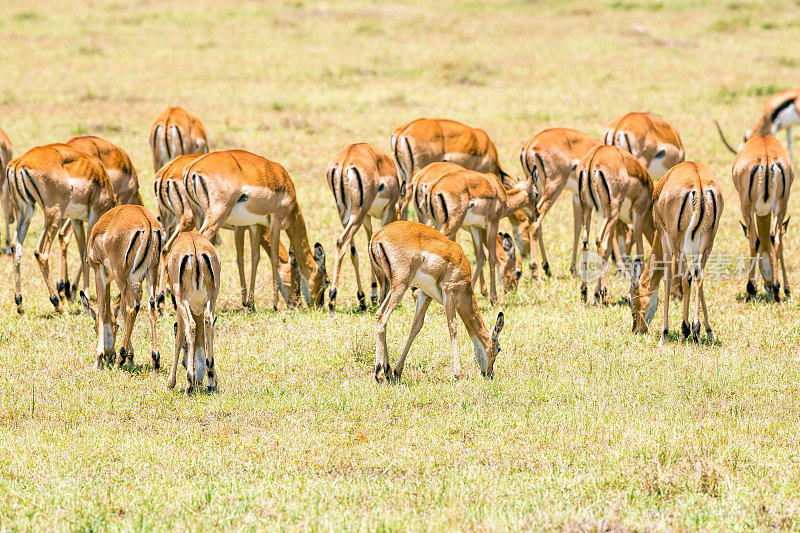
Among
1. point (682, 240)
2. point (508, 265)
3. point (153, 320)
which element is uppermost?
point (682, 240)

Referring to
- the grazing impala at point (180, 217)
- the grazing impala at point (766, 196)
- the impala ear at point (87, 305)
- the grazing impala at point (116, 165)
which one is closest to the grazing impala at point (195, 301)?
the impala ear at point (87, 305)

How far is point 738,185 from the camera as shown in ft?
32.6

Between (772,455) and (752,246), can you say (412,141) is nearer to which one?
(752,246)

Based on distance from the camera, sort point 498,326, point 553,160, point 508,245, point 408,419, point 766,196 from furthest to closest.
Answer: point 553,160
point 508,245
point 766,196
point 498,326
point 408,419

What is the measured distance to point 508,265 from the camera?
1042 centimetres

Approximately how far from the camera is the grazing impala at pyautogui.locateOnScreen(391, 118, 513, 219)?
38.2ft

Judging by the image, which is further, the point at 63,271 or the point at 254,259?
the point at 254,259

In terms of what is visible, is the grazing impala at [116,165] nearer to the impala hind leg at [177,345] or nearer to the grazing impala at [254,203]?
the grazing impala at [254,203]

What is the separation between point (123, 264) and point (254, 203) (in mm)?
2245

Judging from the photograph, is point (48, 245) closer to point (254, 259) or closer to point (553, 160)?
point (254, 259)

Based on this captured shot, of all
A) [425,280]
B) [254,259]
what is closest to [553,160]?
[254,259]

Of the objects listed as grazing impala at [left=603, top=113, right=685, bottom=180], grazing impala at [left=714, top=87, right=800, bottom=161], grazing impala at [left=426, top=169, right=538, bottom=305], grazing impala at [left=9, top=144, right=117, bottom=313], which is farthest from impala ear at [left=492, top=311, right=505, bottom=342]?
grazing impala at [left=714, top=87, right=800, bottom=161]

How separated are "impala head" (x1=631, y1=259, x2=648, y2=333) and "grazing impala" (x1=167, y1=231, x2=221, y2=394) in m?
3.68

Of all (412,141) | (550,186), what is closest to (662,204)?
(550,186)
